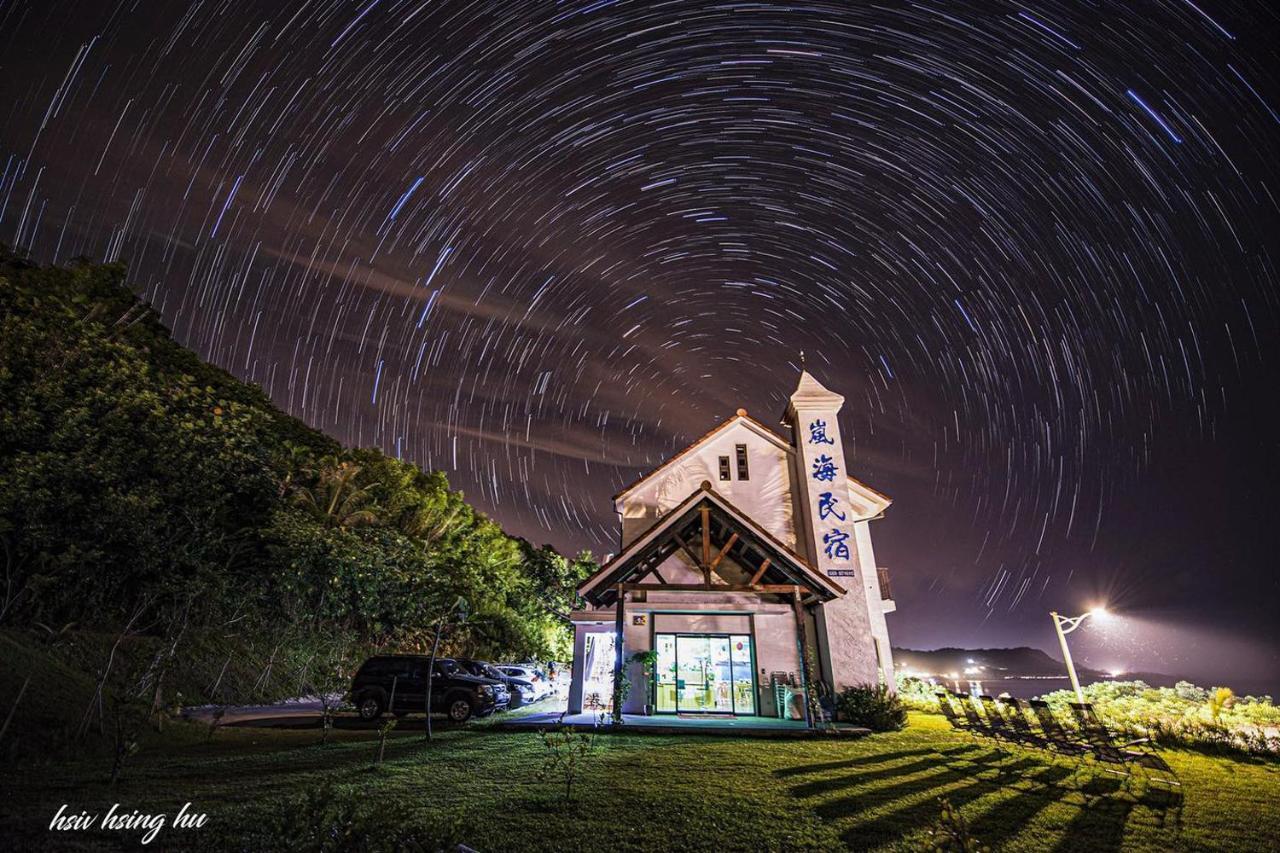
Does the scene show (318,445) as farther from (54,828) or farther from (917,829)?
(917,829)

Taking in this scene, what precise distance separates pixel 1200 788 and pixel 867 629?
7.87m

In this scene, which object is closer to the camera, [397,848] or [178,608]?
[397,848]

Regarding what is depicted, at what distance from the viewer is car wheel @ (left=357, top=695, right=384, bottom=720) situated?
15.9m

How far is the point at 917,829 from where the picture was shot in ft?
21.8

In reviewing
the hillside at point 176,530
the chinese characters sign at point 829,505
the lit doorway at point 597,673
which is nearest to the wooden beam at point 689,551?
the lit doorway at point 597,673

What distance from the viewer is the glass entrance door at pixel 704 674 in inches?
631

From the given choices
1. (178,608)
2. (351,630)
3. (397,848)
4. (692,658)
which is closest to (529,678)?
(351,630)

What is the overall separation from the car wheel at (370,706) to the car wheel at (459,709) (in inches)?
94.7

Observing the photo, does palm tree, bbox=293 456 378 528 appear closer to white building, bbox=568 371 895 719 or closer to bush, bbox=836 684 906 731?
white building, bbox=568 371 895 719

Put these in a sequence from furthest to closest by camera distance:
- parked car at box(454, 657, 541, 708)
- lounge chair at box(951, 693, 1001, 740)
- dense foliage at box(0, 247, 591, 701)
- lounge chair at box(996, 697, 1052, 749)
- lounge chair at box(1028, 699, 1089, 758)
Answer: parked car at box(454, 657, 541, 708) → dense foliage at box(0, 247, 591, 701) → lounge chair at box(951, 693, 1001, 740) → lounge chair at box(996, 697, 1052, 749) → lounge chair at box(1028, 699, 1089, 758)

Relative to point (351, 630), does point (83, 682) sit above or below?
below

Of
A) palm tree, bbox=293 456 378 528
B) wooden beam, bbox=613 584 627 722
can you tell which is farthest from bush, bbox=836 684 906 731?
palm tree, bbox=293 456 378 528

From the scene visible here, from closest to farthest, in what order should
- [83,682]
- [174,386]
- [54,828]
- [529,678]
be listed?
[54,828]
[83,682]
[174,386]
[529,678]

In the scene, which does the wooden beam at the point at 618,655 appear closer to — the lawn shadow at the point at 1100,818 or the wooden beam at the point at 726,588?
the wooden beam at the point at 726,588
